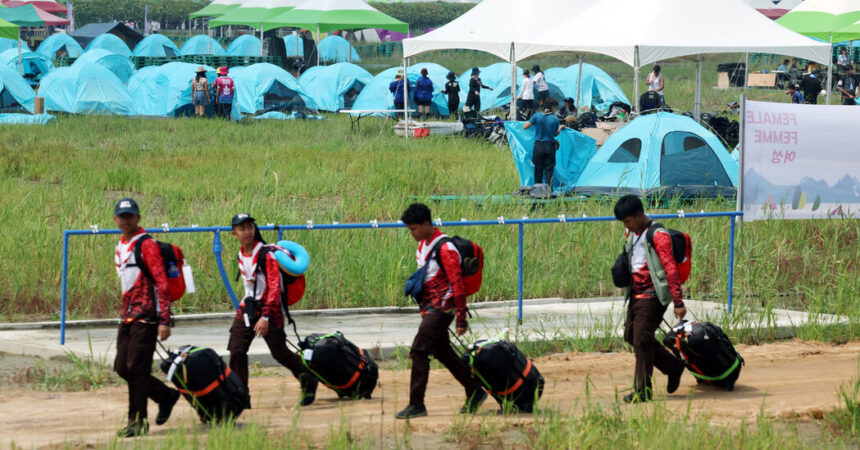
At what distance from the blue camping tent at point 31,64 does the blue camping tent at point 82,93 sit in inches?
346

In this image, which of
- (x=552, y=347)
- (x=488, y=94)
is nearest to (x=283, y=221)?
(x=552, y=347)

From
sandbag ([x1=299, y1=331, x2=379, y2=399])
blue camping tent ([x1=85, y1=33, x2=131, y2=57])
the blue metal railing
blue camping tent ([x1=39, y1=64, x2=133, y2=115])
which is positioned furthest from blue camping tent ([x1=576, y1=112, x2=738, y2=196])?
blue camping tent ([x1=85, y1=33, x2=131, y2=57])

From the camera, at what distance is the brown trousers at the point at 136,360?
7086mm

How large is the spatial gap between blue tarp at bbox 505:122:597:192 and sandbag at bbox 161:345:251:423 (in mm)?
11681

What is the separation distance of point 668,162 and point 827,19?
16712 mm

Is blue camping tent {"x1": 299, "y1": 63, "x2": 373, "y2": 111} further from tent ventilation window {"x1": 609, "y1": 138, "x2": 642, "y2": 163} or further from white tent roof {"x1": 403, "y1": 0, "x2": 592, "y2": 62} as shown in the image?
tent ventilation window {"x1": 609, "y1": 138, "x2": 642, "y2": 163}

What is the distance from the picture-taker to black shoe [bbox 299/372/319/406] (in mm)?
8078

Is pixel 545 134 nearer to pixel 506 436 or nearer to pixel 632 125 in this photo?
pixel 632 125

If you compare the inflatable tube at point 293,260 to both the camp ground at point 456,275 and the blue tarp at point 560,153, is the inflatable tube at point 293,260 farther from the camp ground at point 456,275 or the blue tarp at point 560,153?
the blue tarp at point 560,153

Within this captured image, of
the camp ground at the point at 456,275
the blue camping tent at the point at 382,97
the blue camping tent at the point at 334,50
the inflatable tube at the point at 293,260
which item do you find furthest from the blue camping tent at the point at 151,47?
the inflatable tube at the point at 293,260

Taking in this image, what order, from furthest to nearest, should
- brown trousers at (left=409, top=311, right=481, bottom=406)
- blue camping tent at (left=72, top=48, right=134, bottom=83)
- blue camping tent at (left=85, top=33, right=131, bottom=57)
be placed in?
blue camping tent at (left=85, top=33, right=131, bottom=57) < blue camping tent at (left=72, top=48, right=134, bottom=83) < brown trousers at (left=409, top=311, right=481, bottom=406)

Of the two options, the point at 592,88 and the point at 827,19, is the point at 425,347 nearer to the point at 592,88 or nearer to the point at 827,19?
the point at 592,88

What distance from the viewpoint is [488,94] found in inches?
1388

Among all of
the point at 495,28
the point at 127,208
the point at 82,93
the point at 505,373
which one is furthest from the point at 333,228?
the point at 82,93
